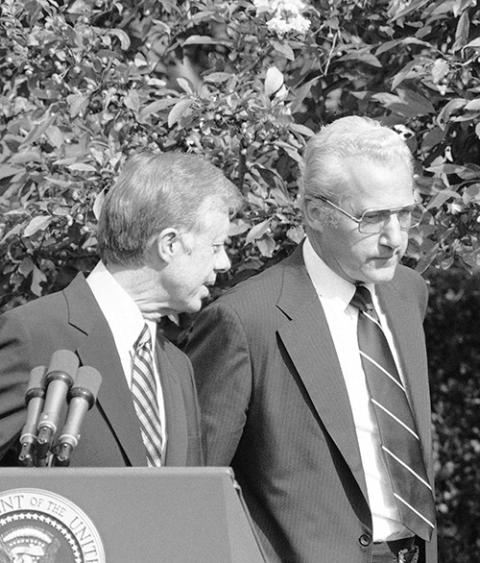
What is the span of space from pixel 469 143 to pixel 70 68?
4.42 feet

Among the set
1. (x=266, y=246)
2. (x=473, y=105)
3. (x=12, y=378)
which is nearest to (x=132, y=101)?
(x=266, y=246)

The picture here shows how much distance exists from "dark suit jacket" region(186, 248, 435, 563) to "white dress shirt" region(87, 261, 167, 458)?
29cm

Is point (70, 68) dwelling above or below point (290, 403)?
above

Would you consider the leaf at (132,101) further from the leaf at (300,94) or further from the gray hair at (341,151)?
the gray hair at (341,151)

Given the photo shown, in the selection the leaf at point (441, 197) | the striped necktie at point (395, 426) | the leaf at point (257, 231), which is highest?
the leaf at point (441, 197)

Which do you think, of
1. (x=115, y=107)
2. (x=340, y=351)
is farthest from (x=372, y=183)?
(x=115, y=107)

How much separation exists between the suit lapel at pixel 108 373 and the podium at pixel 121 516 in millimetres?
700

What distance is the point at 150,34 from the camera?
5.21 metres

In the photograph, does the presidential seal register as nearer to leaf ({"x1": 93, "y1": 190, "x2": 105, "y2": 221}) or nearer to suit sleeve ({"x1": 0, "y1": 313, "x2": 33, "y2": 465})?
suit sleeve ({"x1": 0, "y1": 313, "x2": 33, "y2": 465})

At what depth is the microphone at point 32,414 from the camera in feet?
9.39

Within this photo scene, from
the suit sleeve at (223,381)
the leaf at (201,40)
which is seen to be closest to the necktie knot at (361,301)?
the suit sleeve at (223,381)

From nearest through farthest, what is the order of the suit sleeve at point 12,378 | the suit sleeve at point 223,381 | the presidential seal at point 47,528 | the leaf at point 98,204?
1. the presidential seal at point 47,528
2. the suit sleeve at point 12,378
3. the suit sleeve at point 223,381
4. the leaf at point 98,204

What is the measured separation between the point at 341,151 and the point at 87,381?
4.39ft

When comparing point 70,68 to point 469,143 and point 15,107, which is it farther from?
point 469,143
